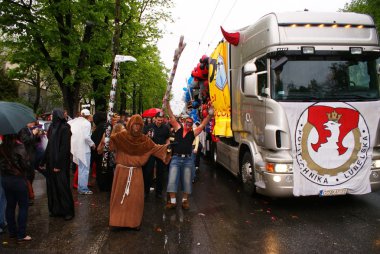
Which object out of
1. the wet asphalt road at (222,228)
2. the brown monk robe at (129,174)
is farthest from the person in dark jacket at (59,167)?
the brown monk robe at (129,174)

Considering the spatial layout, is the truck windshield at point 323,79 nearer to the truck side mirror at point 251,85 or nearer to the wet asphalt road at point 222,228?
the truck side mirror at point 251,85

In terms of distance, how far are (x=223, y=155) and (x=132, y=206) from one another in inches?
198

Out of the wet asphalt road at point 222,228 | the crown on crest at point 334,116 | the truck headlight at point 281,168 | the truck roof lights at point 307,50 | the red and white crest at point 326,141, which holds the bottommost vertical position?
the wet asphalt road at point 222,228

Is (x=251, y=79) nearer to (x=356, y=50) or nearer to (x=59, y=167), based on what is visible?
(x=356, y=50)

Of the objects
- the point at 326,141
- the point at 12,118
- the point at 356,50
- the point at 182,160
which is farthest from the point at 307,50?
the point at 12,118

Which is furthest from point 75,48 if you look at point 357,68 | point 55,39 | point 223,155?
point 357,68

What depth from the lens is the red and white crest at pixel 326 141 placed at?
6406 millimetres

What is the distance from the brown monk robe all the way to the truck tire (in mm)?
2518

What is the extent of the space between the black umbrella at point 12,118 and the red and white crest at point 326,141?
166 inches

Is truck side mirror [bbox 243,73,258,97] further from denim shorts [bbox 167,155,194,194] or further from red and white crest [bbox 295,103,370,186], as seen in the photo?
denim shorts [bbox 167,155,194,194]

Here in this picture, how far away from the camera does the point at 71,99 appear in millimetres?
16797

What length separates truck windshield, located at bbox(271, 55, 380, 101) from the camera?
21.3ft

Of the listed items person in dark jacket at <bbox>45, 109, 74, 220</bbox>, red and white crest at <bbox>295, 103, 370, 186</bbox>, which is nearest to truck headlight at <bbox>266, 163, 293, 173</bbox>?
red and white crest at <bbox>295, 103, 370, 186</bbox>

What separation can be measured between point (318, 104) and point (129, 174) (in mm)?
3364
